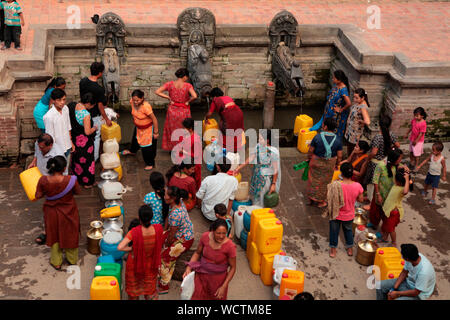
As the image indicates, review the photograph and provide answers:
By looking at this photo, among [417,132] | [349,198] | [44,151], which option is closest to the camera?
[349,198]

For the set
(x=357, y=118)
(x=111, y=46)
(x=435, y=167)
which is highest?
(x=111, y=46)

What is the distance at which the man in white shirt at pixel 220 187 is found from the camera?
297 inches

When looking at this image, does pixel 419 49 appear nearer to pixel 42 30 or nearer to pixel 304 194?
pixel 304 194

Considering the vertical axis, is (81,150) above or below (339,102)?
below

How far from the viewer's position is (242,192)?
26.7 feet

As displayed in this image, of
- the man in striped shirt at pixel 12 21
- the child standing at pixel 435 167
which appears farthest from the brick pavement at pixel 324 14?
the child standing at pixel 435 167

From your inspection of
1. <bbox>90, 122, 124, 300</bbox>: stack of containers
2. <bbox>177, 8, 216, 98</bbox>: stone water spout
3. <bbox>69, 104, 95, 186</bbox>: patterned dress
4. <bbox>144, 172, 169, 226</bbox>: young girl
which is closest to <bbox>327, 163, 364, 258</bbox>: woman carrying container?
<bbox>144, 172, 169, 226</bbox>: young girl

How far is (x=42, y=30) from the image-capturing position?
448 inches

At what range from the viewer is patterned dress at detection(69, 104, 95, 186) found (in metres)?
8.35

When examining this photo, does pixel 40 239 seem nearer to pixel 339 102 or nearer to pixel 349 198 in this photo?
pixel 349 198

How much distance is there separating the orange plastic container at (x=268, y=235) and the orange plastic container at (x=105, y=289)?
71.4 inches

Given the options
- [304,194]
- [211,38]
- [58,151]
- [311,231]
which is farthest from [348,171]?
[211,38]

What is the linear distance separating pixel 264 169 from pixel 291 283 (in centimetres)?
202

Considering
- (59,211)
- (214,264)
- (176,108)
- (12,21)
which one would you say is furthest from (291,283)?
(12,21)
